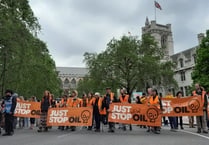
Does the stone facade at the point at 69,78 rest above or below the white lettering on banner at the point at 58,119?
above

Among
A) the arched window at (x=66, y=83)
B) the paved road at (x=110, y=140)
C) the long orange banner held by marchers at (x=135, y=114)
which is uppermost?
the arched window at (x=66, y=83)

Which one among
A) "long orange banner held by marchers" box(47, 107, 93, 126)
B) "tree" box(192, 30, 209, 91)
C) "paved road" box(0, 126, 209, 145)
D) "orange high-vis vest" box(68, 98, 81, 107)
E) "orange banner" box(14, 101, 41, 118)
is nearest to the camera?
"paved road" box(0, 126, 209, 145)

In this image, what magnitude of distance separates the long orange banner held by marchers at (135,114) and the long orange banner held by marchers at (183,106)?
2.84 ft

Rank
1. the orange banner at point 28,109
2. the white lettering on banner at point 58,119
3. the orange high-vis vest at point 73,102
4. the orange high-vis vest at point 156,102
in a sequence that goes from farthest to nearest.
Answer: the orange banner at point 28,109, the orange high-vis vest at point 73,102, the white lettering on banner at point 58,119, the orange high-vis vest at point 156,102

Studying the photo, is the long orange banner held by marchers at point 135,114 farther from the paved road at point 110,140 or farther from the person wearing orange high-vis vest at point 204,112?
the person wearing orange high-vis vest at point 204,112

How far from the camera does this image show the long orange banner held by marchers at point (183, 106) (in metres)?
11.0

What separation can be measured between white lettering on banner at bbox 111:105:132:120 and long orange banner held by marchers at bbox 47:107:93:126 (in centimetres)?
120

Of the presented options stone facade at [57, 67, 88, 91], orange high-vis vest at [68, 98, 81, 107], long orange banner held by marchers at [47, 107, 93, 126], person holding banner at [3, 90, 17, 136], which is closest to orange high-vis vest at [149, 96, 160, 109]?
long orange banner held by marchers at [47, 107, 93, 126]

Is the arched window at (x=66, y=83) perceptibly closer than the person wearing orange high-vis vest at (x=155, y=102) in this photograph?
No

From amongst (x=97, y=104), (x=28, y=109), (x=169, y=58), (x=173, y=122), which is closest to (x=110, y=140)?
(x=97, y=104)

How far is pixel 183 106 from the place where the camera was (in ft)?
37.7

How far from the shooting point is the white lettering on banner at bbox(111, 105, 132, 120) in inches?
453

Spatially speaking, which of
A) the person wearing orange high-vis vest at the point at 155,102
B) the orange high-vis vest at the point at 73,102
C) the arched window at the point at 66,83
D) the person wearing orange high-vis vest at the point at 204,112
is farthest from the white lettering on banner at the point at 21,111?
the arched window at the point at 66,83

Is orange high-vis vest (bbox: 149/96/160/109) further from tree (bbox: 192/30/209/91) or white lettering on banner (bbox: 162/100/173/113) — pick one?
tree (bbox: 192/30/209/91)
